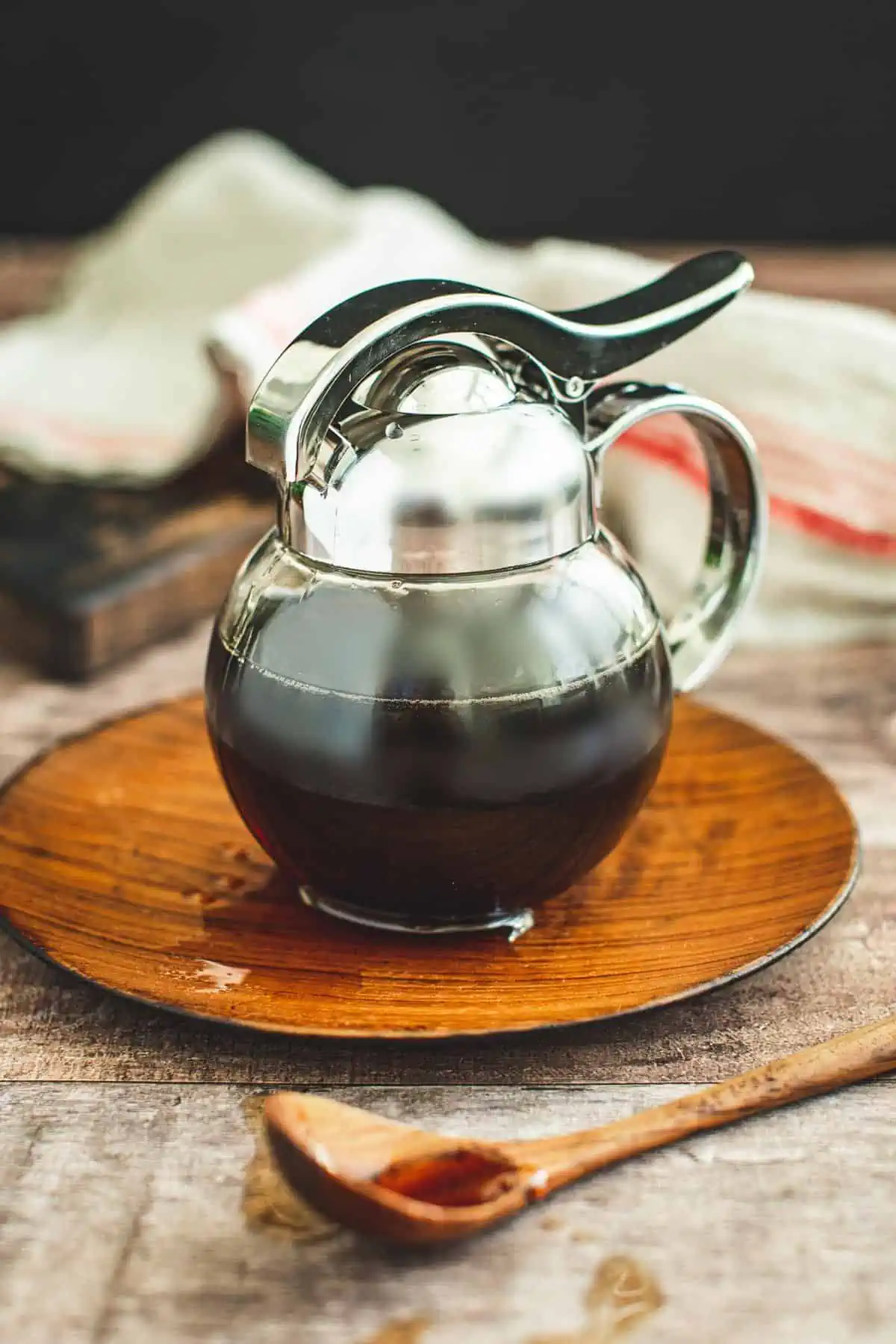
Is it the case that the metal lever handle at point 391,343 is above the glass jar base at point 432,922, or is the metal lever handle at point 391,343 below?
above

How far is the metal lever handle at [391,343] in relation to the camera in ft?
1.68

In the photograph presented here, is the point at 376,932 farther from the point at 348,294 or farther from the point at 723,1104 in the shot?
the point at 348,294

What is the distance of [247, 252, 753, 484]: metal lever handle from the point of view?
0.51 meters

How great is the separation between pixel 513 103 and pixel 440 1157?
4.62ft

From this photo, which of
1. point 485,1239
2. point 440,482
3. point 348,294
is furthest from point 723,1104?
point 348,294

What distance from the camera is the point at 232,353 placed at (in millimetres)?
1073

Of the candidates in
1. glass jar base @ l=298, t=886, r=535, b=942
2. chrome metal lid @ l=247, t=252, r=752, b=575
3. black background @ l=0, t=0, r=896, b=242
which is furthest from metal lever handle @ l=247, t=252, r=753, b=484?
black background @ l=0, t=0, r=896, b=242

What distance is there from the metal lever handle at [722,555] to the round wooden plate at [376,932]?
0.28 feet

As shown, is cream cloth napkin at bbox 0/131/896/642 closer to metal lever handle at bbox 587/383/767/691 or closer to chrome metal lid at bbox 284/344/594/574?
→ metal lever handle at bbox 587/383/767/691

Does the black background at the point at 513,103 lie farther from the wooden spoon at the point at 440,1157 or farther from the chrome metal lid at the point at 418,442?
the wooden spoon at the point at 440,1157

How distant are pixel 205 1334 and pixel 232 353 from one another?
790 mm

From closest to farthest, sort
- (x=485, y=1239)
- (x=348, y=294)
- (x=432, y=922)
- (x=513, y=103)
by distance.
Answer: (x=485, y=1239) < (x=432, y=922) < (x=348, y=294) < (x=513, y=103)

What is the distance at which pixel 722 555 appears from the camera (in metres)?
0.66

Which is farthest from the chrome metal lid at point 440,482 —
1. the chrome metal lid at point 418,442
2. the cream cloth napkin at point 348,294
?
the cream cloth napkin at point 348,294
